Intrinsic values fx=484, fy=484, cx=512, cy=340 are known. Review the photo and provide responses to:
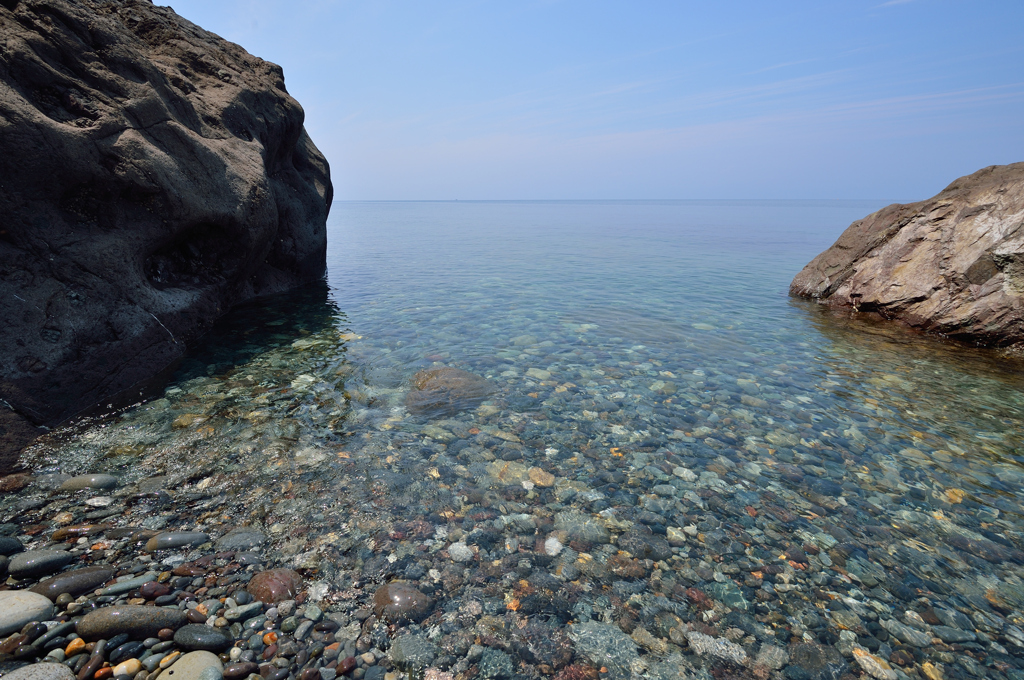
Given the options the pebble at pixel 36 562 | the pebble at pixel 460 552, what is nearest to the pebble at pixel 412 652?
the pebble at pixel 460 552

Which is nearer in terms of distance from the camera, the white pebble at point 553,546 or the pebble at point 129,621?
the pebble at point 129,621

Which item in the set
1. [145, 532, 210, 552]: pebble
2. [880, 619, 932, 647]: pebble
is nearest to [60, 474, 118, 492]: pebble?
[145, 532, 210, 552]: pebble

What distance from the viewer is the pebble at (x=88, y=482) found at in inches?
179

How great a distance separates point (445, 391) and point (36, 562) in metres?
4.54

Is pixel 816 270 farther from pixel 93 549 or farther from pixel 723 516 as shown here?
pixel 93 549

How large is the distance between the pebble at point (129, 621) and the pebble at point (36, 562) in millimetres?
802

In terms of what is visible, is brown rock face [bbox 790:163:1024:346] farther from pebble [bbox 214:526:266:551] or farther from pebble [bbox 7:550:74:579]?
pebble [bbox 7:550:74:579]

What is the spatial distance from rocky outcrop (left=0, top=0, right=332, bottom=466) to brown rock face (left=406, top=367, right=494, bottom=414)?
383 cm

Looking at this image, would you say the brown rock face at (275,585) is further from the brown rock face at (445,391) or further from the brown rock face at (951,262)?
the brown rock face at (951,262)

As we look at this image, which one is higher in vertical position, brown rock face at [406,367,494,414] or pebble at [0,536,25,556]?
pebble at [0,536,25,556]

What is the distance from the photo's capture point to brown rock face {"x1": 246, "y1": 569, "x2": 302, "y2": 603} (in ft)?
11.3

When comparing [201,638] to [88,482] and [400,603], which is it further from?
[88,482]

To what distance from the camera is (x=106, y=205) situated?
22.5 feet

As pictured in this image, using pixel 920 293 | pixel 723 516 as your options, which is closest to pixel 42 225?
pixel 723 516
